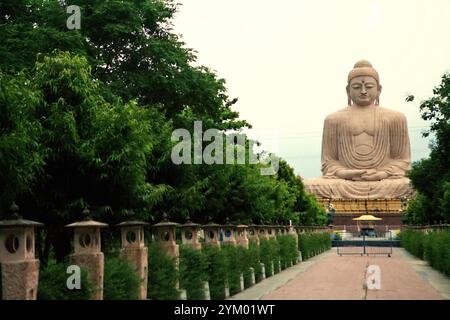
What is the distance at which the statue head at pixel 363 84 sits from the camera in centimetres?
A: 7106

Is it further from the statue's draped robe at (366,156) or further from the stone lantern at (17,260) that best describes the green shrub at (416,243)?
the statue's draped robe at (366,156)

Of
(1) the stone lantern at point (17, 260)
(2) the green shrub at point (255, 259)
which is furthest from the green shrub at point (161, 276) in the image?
(2) the green shrub at point (255, 259)

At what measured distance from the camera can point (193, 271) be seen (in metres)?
14.6

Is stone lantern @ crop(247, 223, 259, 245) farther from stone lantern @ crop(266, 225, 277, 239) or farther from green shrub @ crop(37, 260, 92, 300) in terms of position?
green shrub @ crop(37, 260, 92, 300)

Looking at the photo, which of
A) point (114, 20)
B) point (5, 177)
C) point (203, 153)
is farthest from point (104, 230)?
point (114, 20)

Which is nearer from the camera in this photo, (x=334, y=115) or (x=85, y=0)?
(x=85, y=0)

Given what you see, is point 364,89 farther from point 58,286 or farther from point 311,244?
point 58,286

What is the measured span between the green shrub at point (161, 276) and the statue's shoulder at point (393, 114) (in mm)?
59612

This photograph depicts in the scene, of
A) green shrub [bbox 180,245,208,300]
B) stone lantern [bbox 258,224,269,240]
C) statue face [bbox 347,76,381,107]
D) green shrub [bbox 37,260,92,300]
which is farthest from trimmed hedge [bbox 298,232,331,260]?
green shrub [bbox 37,260,92,300]

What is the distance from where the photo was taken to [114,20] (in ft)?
78.8

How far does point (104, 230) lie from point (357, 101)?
58.7 meters

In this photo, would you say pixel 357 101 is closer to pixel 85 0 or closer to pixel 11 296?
pixel 85 0

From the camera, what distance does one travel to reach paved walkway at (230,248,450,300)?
16953mm

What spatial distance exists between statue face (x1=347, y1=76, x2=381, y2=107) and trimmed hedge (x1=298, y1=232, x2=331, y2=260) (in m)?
26.1
